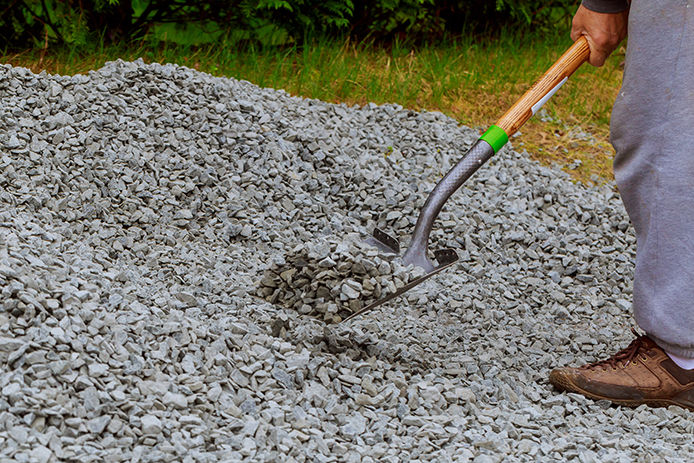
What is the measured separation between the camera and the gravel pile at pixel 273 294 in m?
2.02

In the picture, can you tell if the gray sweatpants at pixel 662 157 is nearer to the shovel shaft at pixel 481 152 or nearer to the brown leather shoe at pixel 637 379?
the brown leather shoe at pixel 637 379

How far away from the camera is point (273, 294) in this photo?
8.98ft

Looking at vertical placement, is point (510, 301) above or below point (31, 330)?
below

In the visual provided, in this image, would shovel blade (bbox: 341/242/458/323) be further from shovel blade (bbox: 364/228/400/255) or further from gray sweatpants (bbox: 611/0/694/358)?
gray sweatpants (bbox: 611/0/694/358)

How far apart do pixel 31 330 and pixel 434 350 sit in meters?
1.34

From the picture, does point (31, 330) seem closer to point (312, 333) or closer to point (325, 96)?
point (312, 333)

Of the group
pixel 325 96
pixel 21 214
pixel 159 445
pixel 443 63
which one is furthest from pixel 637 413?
pixel 443 63

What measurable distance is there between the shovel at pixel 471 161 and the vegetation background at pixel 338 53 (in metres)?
1.79

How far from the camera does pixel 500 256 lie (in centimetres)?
356

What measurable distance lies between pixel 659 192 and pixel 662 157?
10cm

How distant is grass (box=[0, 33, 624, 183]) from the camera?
4.63m

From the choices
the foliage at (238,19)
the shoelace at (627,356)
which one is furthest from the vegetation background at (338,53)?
the shoelace at (627,356)

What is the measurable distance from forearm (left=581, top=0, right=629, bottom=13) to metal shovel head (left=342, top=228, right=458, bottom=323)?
96 centimetres

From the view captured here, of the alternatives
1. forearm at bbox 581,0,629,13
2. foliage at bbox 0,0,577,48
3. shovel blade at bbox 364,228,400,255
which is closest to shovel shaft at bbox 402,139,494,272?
shovel blade at bbox 364,228,400,255
